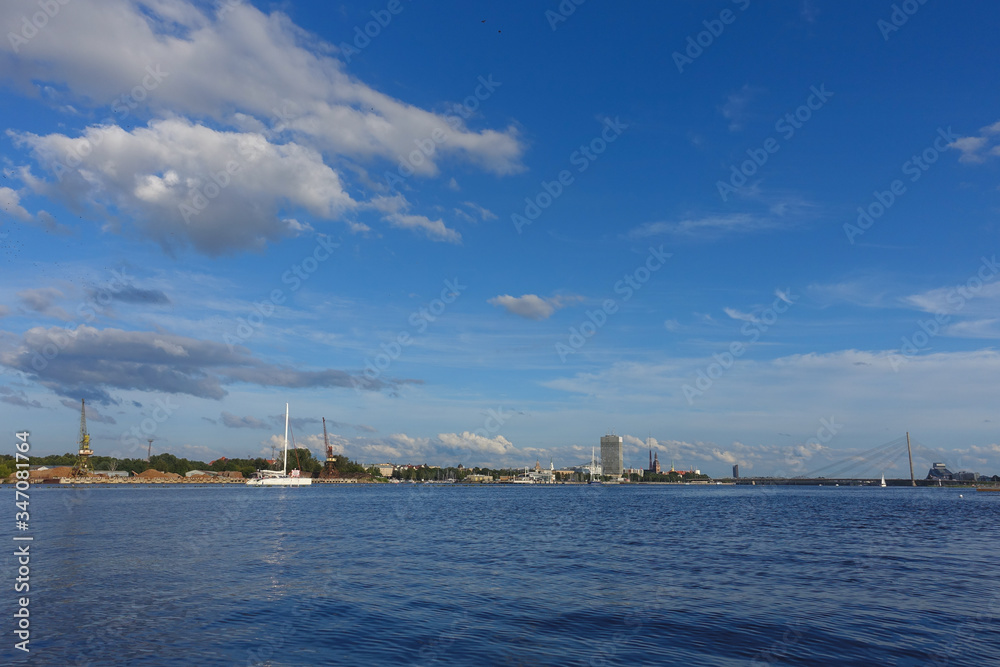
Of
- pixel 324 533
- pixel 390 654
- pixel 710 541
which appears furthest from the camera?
pixel 324 533

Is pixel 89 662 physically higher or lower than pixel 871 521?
higher

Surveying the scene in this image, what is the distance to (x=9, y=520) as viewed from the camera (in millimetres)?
69750

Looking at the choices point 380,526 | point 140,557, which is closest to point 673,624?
point 140,557

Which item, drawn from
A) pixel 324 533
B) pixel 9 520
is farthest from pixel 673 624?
pixel 9 520

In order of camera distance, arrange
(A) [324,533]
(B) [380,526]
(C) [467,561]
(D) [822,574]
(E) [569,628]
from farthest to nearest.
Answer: (B) [380,526], (A) [324,533], (C) [467,561], (D) [822,574], (E) [569,628]

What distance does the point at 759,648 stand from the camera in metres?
20.7

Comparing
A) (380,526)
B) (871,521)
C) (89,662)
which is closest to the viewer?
(89,662)

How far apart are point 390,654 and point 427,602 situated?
7.48 m

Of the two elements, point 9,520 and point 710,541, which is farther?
point 9,520

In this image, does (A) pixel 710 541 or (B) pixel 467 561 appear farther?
(A) pixel 710 541

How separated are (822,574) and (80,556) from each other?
47.0 m

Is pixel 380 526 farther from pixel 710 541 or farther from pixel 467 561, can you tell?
pixel 710 541

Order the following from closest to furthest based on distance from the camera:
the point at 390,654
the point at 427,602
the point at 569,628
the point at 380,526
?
the point at 390,654, the point at 569,628, the point at 427,602, the point at 380,526

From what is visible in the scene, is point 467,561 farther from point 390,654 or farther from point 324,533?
point 324,533
